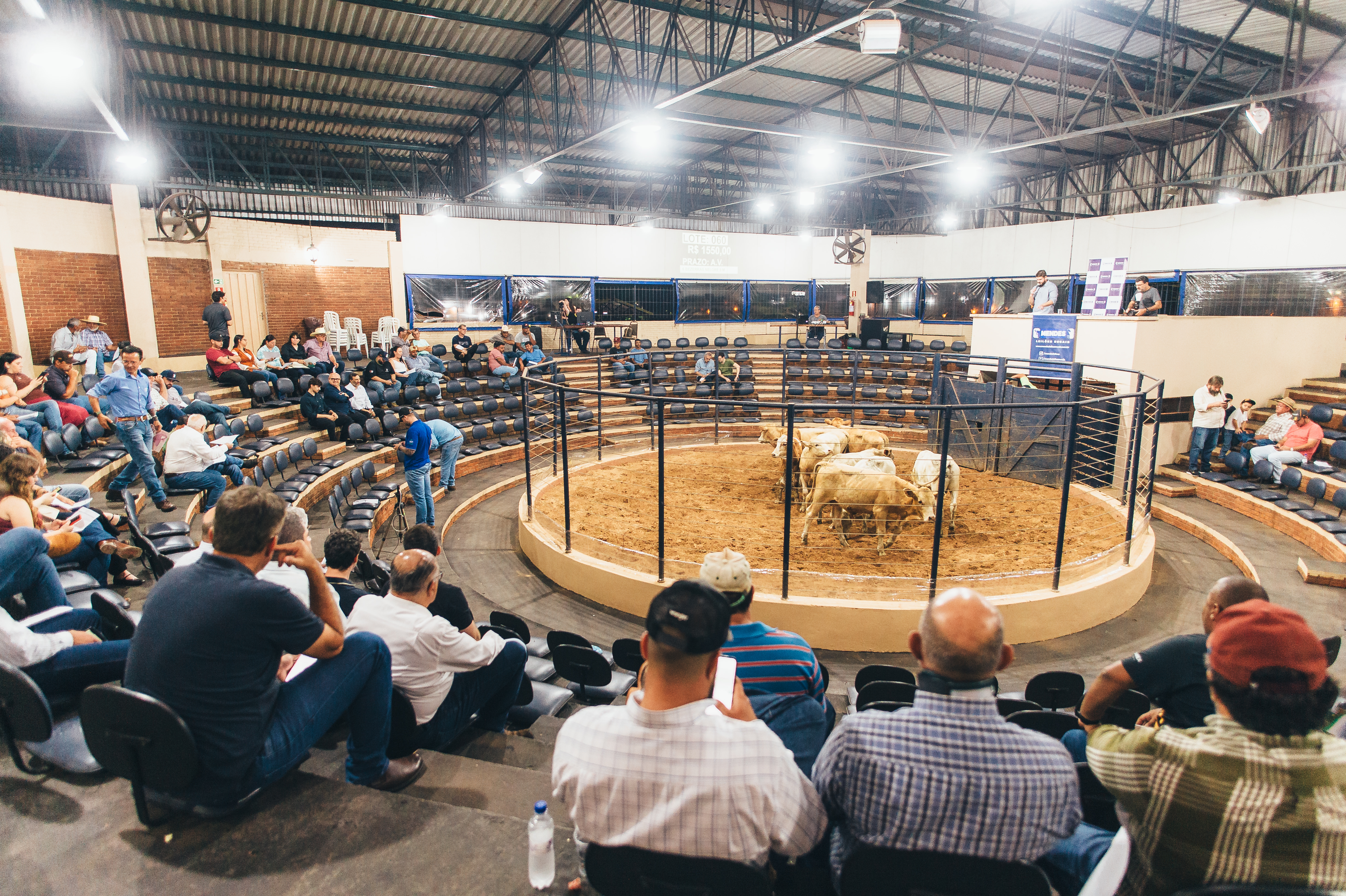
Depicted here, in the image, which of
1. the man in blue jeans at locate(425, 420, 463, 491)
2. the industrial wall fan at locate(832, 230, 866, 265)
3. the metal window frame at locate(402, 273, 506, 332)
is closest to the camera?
the man in blue jeans at locate(425, 420, 463, 491)

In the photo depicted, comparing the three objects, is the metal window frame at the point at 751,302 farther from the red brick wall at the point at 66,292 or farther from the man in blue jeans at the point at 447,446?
the red brick wall at the point at 66,292

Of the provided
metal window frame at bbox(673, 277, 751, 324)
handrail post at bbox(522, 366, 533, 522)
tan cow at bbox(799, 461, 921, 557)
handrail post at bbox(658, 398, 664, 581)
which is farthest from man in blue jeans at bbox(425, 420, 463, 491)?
metal window frame at bbox(673, 277, 751, 324)

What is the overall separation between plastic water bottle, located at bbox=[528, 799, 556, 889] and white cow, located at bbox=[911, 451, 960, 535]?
671 centimetres

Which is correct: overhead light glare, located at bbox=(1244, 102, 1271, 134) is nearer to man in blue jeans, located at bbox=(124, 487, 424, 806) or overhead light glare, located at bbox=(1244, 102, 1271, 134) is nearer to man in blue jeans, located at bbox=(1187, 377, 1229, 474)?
man in blue jeans, located at bbox=(1187, 377, 1229, 474)

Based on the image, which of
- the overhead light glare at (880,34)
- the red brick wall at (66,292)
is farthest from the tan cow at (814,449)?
the red brick wall at (66,292)

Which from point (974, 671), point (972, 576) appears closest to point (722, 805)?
point (974, 671)

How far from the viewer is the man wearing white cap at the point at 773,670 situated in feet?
8.98

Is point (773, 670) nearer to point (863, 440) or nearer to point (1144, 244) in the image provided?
point (863, 440)

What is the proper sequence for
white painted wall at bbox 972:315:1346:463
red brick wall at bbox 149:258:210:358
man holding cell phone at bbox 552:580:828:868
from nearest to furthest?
man holding cell phone at bbox 552:580:828:868 < white painted wall at bbox 972:315:1346:463 < red brick wall at bbox 149:258:210:358

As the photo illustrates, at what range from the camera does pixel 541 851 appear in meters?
2.34

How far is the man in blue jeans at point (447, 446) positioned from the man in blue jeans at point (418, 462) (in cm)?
71

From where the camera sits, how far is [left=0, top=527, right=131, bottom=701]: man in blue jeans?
2998 mm

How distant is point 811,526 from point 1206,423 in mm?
8037

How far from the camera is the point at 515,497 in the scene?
11.6 metres
